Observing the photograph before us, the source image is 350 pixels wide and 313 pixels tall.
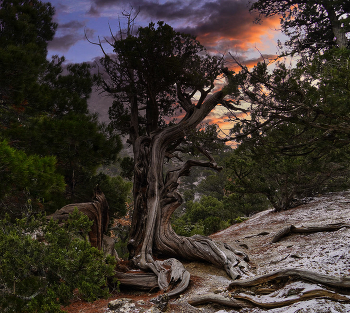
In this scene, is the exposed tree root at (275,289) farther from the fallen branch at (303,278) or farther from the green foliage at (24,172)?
the green foliage at (24,172)

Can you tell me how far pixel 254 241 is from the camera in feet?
26.0

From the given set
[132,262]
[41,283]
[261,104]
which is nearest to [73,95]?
[132,262]

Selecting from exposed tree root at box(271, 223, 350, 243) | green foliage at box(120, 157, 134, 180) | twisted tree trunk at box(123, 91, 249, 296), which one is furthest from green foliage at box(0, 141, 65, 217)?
exposed tree root at box(271, 223, 350, 243)

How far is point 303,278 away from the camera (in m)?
3.22

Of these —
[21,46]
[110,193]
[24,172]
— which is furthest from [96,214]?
[21,46]

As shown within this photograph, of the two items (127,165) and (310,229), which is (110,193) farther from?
(310,229)

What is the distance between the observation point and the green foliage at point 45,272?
8.03 feet

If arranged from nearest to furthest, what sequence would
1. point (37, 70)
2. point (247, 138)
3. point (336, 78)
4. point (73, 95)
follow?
point (336, 78) < point (247, 138) < point (37, 70) < point (73, 95)

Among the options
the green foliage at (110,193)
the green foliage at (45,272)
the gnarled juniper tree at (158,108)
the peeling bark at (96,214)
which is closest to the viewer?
the green foliage at (45,272)

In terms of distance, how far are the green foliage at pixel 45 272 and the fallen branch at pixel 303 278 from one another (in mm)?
2124

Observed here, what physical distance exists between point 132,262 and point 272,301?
4.03 metres

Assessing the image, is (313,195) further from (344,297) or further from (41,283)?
(41,283)

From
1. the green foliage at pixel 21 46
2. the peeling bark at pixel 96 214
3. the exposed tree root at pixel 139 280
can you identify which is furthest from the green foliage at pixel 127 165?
the exposed tree root at pixel 139 280

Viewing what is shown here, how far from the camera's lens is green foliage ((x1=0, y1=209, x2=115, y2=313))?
2446 millimetres
